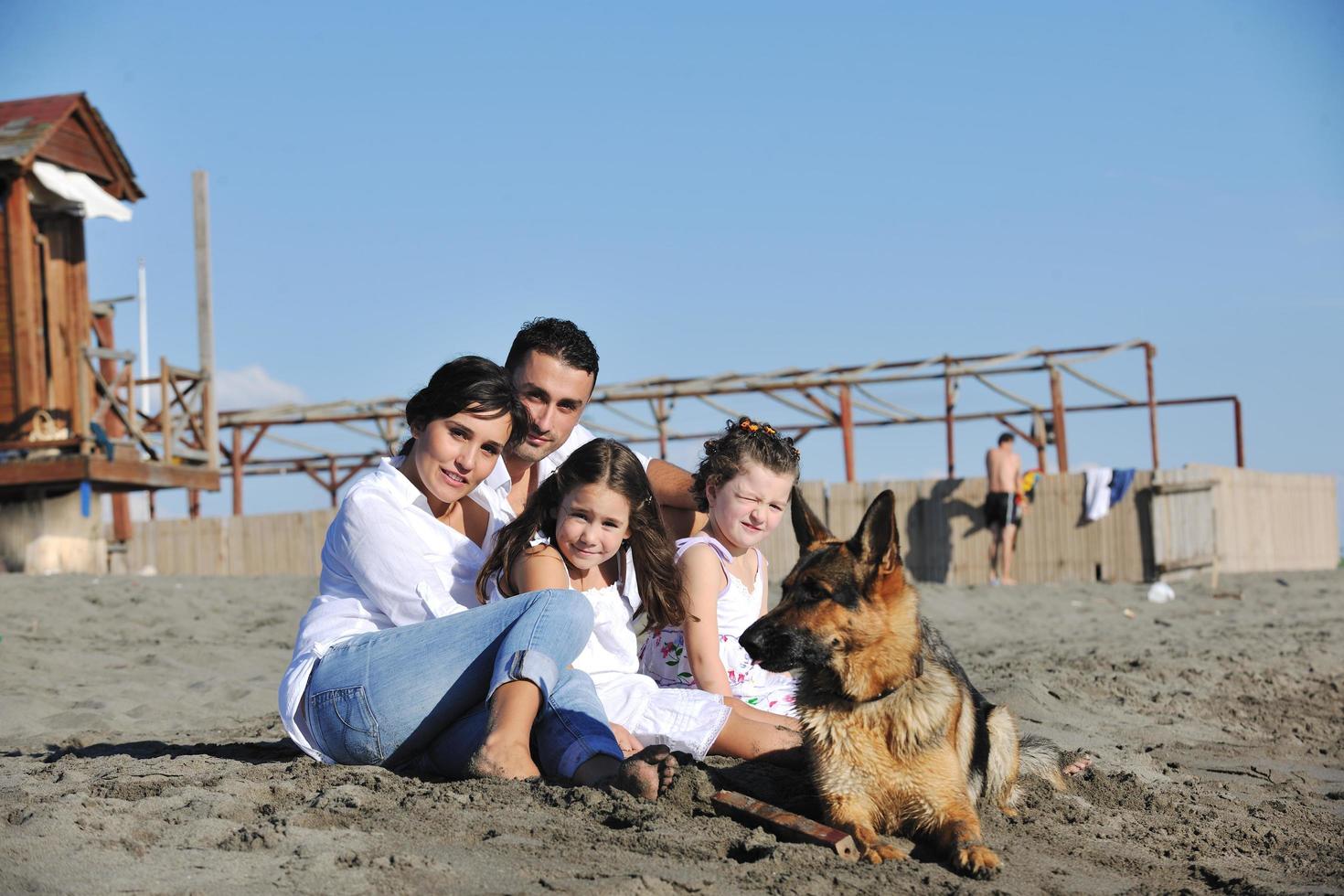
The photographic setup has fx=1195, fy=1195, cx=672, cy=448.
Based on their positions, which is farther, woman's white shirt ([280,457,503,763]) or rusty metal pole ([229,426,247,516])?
rusty metal pole ([229,426,247,516])

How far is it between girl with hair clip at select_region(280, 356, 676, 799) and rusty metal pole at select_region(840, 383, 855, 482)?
52.2 feet

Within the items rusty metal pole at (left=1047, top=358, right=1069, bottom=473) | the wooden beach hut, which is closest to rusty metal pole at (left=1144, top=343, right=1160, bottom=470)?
rusty metal pole at (left=1047, top=358, right=1069, bottom=473)

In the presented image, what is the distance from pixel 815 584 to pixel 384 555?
5.20 feet

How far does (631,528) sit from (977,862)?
1.92 meters

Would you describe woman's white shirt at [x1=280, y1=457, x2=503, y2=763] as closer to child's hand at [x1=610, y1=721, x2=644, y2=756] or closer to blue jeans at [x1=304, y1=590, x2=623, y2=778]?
blue jeans at [x1=304, y1=590, x2=623, y2=778]

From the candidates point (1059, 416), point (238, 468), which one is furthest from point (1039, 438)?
point (238, 468)

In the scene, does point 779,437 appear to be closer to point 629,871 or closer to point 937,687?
point 937,687

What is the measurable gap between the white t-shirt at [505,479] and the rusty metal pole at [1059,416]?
15467 mm

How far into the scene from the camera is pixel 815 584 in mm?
3990

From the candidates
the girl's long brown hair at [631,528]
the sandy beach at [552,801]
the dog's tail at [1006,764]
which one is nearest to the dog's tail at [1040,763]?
the dog's tail at [1006,764]

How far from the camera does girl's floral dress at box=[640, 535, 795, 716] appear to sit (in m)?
5.23

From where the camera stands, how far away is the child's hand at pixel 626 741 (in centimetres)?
455

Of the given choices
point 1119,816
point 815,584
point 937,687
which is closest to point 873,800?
point 937,687

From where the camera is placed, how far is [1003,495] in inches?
734
